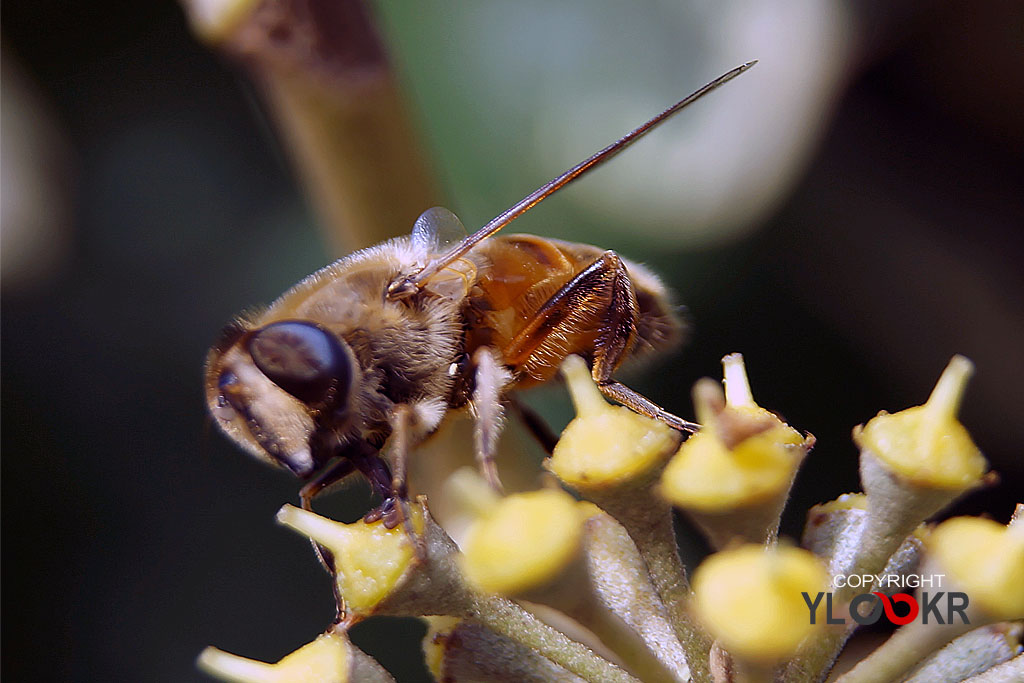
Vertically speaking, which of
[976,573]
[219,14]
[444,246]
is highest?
[219,14]

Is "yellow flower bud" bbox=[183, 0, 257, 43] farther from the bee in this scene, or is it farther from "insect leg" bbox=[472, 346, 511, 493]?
"insect leg" bbox=[472, 346, 511, 493]

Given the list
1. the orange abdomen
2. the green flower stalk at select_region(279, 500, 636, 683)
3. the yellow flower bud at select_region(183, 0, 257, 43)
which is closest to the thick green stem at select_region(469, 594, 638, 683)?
the green flower stalk at select_region(279, 500, 636, 683)

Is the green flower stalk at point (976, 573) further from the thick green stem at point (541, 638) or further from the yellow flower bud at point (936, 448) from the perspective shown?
the thick green stem at point (541, 638)

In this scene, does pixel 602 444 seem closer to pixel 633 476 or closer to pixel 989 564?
pixel 633 476

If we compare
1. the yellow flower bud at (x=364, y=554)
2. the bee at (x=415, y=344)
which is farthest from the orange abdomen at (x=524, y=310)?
the yellow flower bud at (x=364, y=554)

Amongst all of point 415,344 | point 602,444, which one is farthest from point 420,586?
point 415,344

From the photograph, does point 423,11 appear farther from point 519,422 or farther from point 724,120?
point 519,422

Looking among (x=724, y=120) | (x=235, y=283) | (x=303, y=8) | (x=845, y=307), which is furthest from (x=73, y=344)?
(x=845, y=307)
